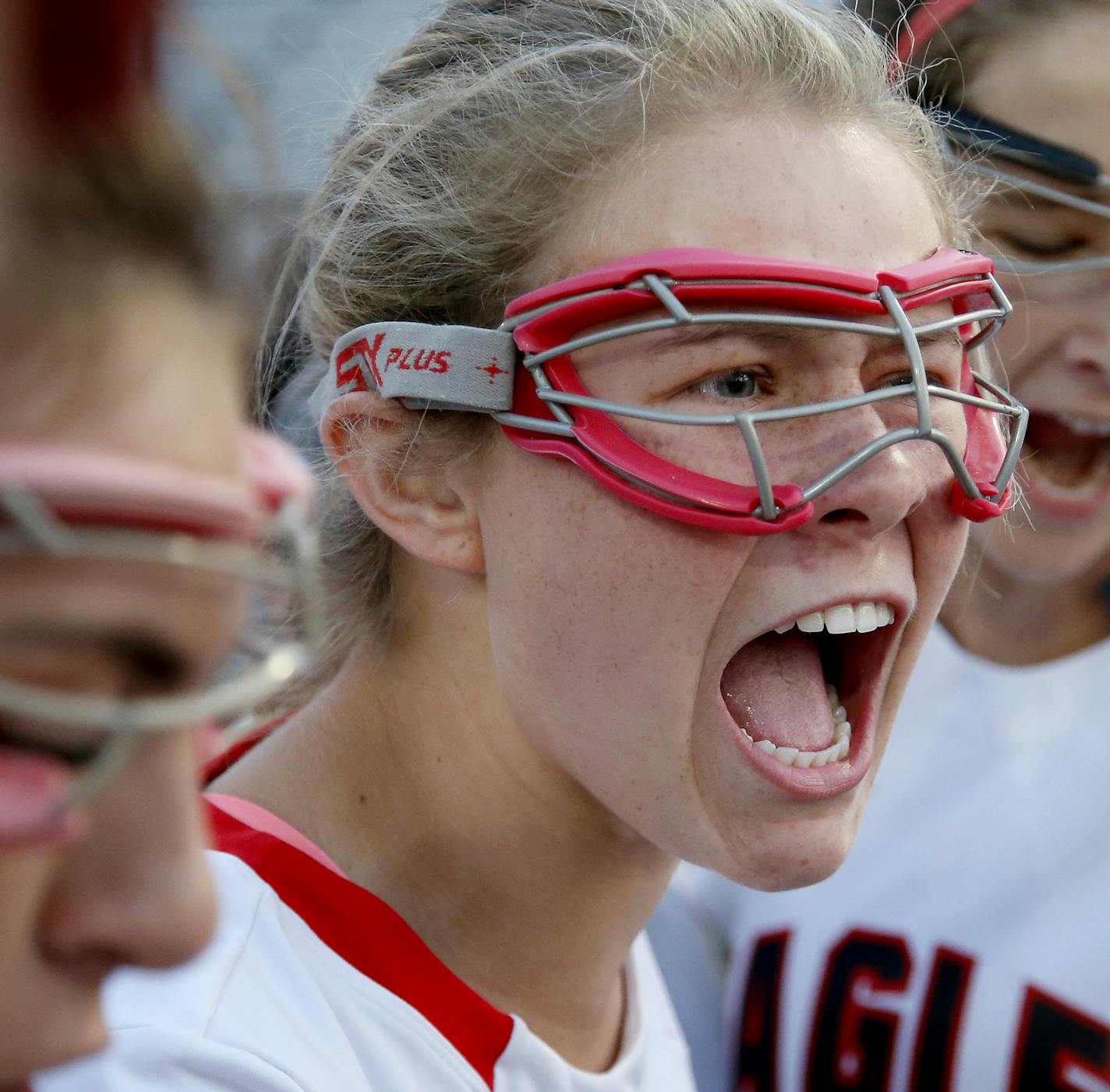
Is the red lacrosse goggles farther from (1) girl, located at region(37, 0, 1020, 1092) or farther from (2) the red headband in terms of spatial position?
(2) the red headband

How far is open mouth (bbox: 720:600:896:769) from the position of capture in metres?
1.79

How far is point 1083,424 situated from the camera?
2924 millimetres

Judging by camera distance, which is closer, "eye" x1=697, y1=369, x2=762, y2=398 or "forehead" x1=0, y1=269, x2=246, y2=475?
"forehead" x1=0, y1=269, x2=246, y2=475

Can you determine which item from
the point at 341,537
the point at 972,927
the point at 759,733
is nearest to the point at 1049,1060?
the point at 972,927

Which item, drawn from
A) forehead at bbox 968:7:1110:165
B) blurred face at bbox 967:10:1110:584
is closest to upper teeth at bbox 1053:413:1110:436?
blurred face at bbox 967:10:1110:584

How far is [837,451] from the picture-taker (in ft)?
5.42

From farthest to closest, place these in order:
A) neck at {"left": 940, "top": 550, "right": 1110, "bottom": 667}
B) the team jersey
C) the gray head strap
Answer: neck at {"left": 940, "top": 550, "right": 1110, "bottom": 667} → the team jersey → the gray head strap

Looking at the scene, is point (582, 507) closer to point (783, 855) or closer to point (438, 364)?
point (438, 364)

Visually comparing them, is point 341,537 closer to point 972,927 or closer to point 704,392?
point 704,392

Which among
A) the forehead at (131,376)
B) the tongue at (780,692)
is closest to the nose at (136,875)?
the forehead at (131,376)

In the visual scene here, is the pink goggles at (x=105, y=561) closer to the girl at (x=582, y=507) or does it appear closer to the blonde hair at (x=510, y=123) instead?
the girl at (x=582, y=507)

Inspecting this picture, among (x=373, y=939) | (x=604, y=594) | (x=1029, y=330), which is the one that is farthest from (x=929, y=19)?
(x=373, y=939)

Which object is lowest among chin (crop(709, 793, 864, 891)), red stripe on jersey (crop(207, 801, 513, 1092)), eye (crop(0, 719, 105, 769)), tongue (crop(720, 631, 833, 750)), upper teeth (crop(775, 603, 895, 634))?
red stripe on jersey (crop(207, 801, 513, 1092))

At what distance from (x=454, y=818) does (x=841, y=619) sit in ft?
1.91
